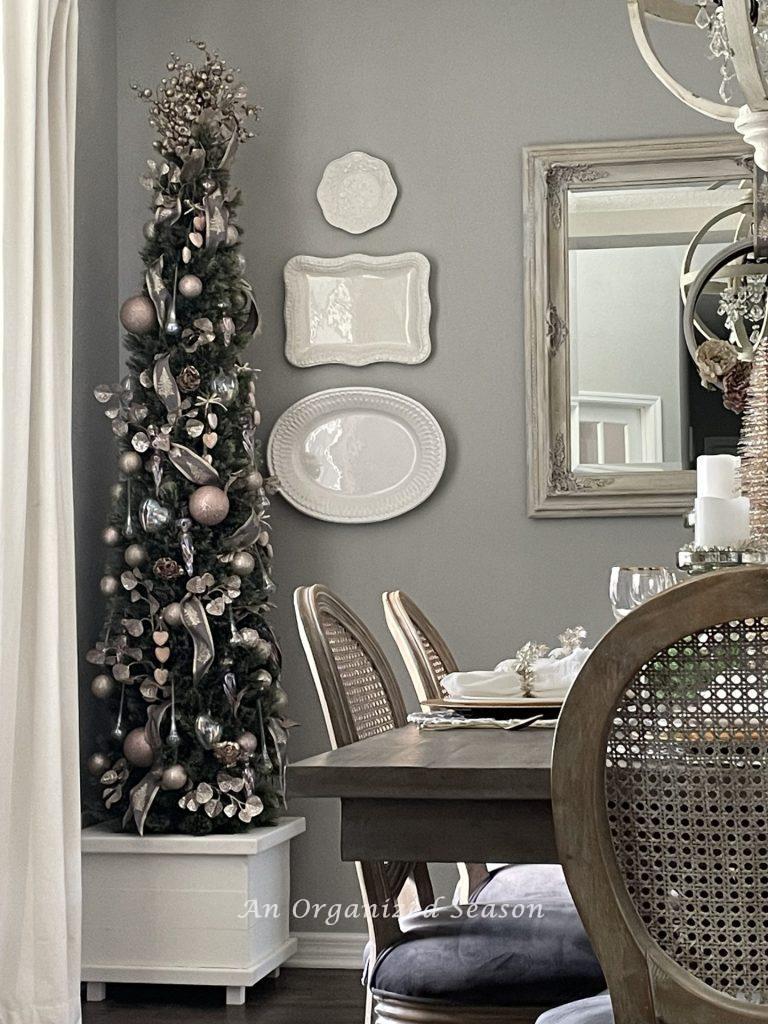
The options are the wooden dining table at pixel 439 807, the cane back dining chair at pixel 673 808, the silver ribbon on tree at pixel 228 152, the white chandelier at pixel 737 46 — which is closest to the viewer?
the cane back dining chair at pixel 673 808

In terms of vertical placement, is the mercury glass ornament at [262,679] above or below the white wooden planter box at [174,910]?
above

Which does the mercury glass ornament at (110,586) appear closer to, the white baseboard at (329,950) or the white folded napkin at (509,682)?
the white baseboard at (329,950)

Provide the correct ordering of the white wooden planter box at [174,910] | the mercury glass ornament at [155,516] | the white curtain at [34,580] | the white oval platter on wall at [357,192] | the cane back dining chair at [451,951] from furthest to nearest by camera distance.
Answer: the white oval platter on wall at [357,192], the mercury glass ornament at [155,516], the white wooden planter box at [174,910], the white curtain at [34,580], the cane back dining chair at [451,951]

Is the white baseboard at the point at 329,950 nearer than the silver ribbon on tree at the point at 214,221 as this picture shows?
No

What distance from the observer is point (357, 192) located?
414cm

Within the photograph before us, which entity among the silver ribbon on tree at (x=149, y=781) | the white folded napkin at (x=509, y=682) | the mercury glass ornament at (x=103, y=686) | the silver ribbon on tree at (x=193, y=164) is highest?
the silver ribbon on tree at (x=193, y=164)

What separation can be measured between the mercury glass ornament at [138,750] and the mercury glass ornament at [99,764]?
78 mm

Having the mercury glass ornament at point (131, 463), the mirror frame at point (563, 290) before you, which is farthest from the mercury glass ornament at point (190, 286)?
the mirror frame at point (563, 290)

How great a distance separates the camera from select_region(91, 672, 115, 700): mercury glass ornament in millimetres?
3621

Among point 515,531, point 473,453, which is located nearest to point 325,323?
point 473,453

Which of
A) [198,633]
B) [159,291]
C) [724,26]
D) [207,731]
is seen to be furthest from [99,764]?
[724,26]

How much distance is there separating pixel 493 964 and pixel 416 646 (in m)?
1.07

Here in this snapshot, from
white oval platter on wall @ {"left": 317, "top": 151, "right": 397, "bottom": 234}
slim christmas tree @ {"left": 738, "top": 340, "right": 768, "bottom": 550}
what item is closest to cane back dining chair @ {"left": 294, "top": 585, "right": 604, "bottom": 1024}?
slim christmas tree @ {"left": 738, "top": 340, "right": 768, "bottom": 550}

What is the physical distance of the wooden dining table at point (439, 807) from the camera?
4.63 ft
